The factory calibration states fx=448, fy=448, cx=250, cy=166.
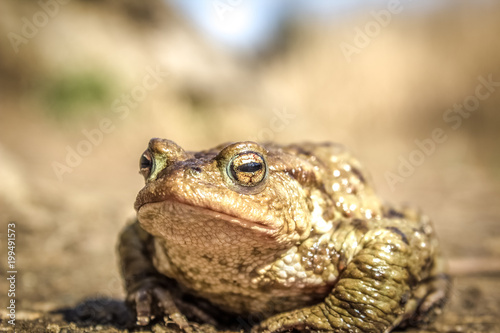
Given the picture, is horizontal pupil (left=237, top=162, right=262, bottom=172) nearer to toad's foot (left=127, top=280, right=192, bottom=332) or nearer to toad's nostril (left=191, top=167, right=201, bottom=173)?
toad's nostril (left=191, top=167, right=201, bottom=173)

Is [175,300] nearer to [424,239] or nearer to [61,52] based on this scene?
[424,239]

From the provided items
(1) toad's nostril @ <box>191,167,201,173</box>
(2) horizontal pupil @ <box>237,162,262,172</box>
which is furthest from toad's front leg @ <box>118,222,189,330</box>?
(2) horizontal pupil @ <box>237,162,262,172</box>

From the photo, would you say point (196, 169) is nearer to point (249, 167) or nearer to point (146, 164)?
point (249, 167)

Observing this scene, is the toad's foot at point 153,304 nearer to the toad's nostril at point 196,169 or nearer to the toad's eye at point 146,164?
the toad's eye at point 146,164

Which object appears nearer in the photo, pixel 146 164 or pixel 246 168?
pixel 246 168

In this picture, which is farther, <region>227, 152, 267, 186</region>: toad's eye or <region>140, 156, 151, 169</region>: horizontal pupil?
<region>140, 156, 151, 169</region>: horizontal pupil

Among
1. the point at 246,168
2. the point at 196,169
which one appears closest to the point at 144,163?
the point at 196,169
